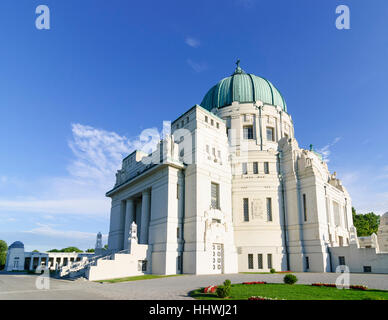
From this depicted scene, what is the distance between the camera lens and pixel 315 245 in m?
38.2

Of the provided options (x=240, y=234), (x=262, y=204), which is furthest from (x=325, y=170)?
(x=240, y=234)

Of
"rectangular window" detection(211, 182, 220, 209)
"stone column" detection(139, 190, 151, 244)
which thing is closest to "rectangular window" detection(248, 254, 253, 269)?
"rectangular window" detection(211, 182, 220, 209)

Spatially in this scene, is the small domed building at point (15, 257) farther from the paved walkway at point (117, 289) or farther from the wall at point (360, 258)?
the wall at point (360, 258)

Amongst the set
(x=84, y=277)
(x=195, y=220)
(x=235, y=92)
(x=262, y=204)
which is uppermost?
(x=235, y=92)

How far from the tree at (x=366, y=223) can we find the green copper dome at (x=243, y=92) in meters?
42.8

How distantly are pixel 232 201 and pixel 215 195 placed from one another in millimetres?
3263

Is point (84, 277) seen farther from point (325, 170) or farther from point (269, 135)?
point (325, 170)

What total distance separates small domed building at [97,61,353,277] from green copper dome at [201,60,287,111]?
163 cm

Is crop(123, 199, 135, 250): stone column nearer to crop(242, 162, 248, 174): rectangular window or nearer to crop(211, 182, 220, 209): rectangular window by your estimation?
crop(211, 182, 220, 209): rectangular window

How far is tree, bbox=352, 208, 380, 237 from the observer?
244 ft

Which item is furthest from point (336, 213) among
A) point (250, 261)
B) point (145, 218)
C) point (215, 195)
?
point (145, 218)

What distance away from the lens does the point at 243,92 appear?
167ft
